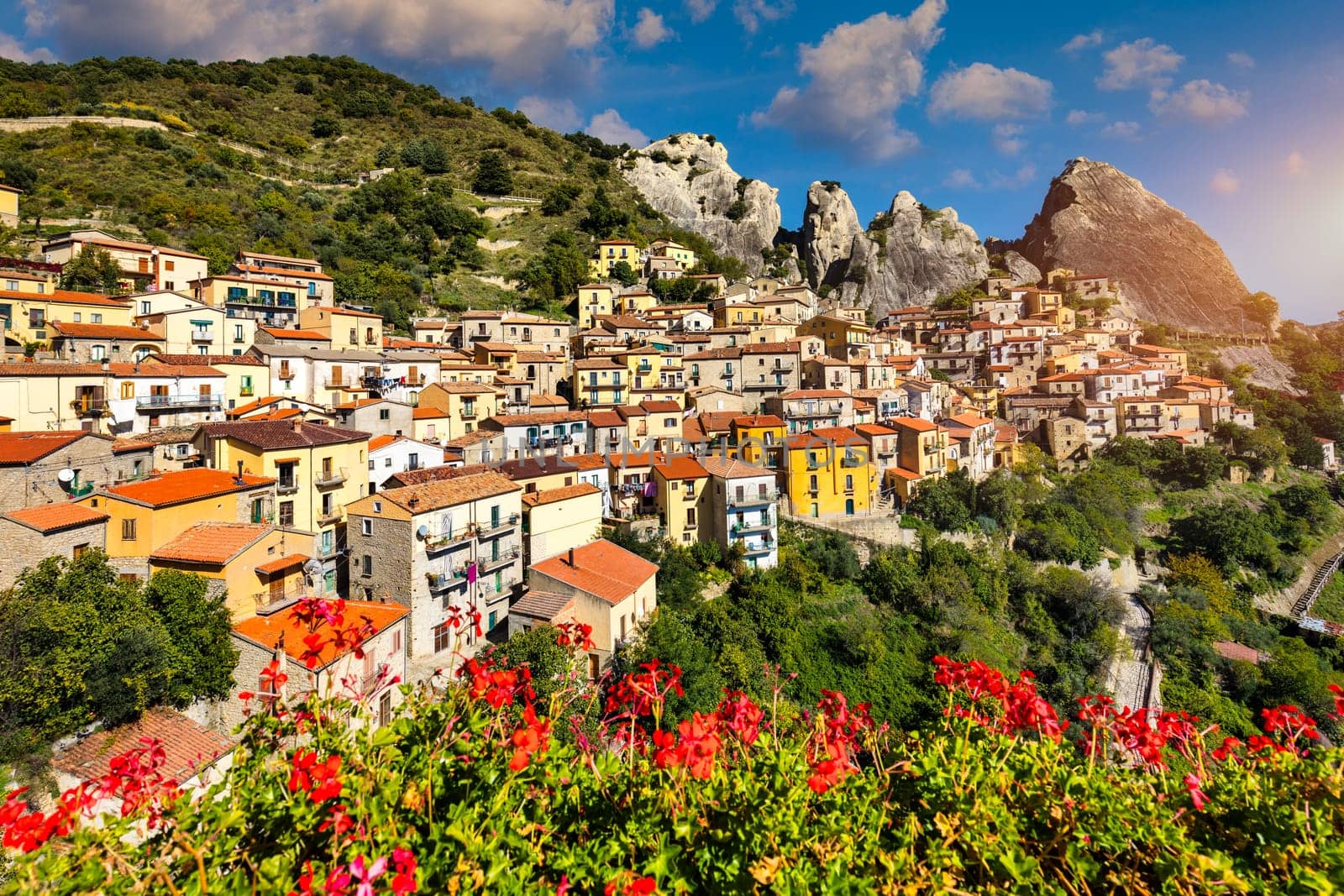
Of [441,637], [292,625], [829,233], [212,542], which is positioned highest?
[829,233]

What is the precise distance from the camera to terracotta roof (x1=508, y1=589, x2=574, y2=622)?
1970 centimetres

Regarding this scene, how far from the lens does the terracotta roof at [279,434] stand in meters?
19.8

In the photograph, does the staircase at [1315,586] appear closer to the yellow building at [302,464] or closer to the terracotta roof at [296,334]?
the yellow building at [302,464]

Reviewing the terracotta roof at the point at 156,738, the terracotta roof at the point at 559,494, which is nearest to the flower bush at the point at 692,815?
the terracotta roof at the point at 156,738

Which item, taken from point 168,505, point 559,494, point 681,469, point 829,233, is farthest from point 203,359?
point 829,233

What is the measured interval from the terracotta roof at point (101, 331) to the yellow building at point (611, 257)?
41889 millimetres

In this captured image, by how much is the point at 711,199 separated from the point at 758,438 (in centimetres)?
6729

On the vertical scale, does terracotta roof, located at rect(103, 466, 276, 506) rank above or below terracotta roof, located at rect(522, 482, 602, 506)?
above

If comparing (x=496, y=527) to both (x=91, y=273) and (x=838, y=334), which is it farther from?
(x=838, y=334)

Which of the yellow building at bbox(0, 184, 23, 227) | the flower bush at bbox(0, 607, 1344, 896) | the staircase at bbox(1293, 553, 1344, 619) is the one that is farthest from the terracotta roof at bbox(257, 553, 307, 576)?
the staircase at bbox(1293, 553, 1344, 619)

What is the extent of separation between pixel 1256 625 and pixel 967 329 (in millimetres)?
35212

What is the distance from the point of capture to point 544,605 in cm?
2014

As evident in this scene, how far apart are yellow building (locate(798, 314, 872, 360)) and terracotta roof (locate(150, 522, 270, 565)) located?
39.7 meters

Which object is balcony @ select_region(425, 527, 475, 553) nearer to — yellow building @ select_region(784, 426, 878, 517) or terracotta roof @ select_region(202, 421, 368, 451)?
terracotta roof @ select_region(202, 421, 368, 451)
